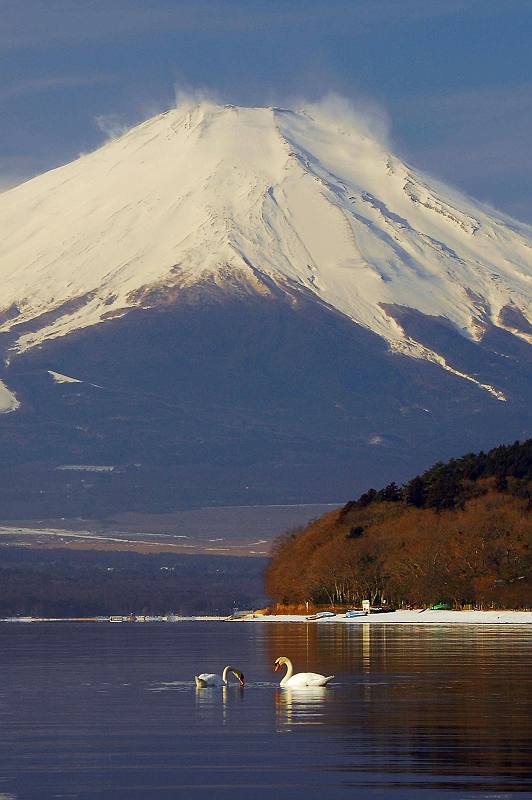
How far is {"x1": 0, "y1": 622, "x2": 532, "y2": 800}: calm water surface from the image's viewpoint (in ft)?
92.7

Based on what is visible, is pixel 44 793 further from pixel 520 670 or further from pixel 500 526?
pixel 500 526

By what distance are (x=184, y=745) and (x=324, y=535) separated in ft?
380

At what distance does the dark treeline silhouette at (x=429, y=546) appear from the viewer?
383 feet

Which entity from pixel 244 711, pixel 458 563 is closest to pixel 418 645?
pixel 244 711

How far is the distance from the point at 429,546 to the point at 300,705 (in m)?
82.6

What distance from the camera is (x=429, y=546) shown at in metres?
123

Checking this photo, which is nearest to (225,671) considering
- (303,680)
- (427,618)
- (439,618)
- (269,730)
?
(303,680)

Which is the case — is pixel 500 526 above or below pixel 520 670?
above

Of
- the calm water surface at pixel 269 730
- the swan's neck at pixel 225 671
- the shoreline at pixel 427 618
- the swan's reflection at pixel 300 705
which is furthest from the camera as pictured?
the shoreline at pixel 427 618

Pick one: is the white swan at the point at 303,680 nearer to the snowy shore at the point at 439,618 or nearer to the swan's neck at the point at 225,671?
the swan's neck at the point at 225,671

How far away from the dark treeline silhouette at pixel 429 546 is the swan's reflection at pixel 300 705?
69.1m

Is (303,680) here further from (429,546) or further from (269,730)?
(429,546)

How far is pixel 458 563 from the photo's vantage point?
387 feet

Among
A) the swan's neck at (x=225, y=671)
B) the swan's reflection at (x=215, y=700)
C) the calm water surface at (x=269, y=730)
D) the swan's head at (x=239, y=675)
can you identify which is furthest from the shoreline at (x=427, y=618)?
the swan's reflection at (x=215, y=700)
